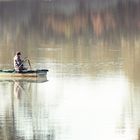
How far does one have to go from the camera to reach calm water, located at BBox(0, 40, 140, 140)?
2683 centimetres

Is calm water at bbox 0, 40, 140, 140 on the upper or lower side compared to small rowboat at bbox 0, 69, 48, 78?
lower

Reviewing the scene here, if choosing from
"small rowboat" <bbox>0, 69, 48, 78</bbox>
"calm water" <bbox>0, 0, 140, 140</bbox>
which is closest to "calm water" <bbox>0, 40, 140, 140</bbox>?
"calm water" <bbox>0, 0, 140, 140</bbox>

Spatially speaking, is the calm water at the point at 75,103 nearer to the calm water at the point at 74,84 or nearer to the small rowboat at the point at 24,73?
the calm water at the point at 74,84

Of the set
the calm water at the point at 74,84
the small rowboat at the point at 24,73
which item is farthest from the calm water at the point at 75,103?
the small rowboat at the point at 24,73

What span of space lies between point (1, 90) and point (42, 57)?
16.0 m

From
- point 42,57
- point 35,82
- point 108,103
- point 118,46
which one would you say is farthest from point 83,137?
point 118,46

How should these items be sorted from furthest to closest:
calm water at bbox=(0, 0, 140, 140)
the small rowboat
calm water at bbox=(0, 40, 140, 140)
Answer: the small rowboat
calm water at bbox=(0, 0, 140, 140)
calm water at bbox=(0, 40, 140, 140)

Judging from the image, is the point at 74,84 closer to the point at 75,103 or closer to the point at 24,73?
the point at 24,73

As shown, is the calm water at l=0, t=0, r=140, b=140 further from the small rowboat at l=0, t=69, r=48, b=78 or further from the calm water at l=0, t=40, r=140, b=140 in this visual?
the small rowboat at l=0, t=69, r=48, b=78

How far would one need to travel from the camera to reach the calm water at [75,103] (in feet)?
88.0

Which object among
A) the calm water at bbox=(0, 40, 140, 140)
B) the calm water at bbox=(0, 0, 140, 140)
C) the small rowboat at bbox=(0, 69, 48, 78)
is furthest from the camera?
the small rowboat at bbox=(0, 69, 48, 78)

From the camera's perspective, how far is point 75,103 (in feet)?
106

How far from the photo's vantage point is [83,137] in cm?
2608

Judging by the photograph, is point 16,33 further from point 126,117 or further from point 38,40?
point 126,117
